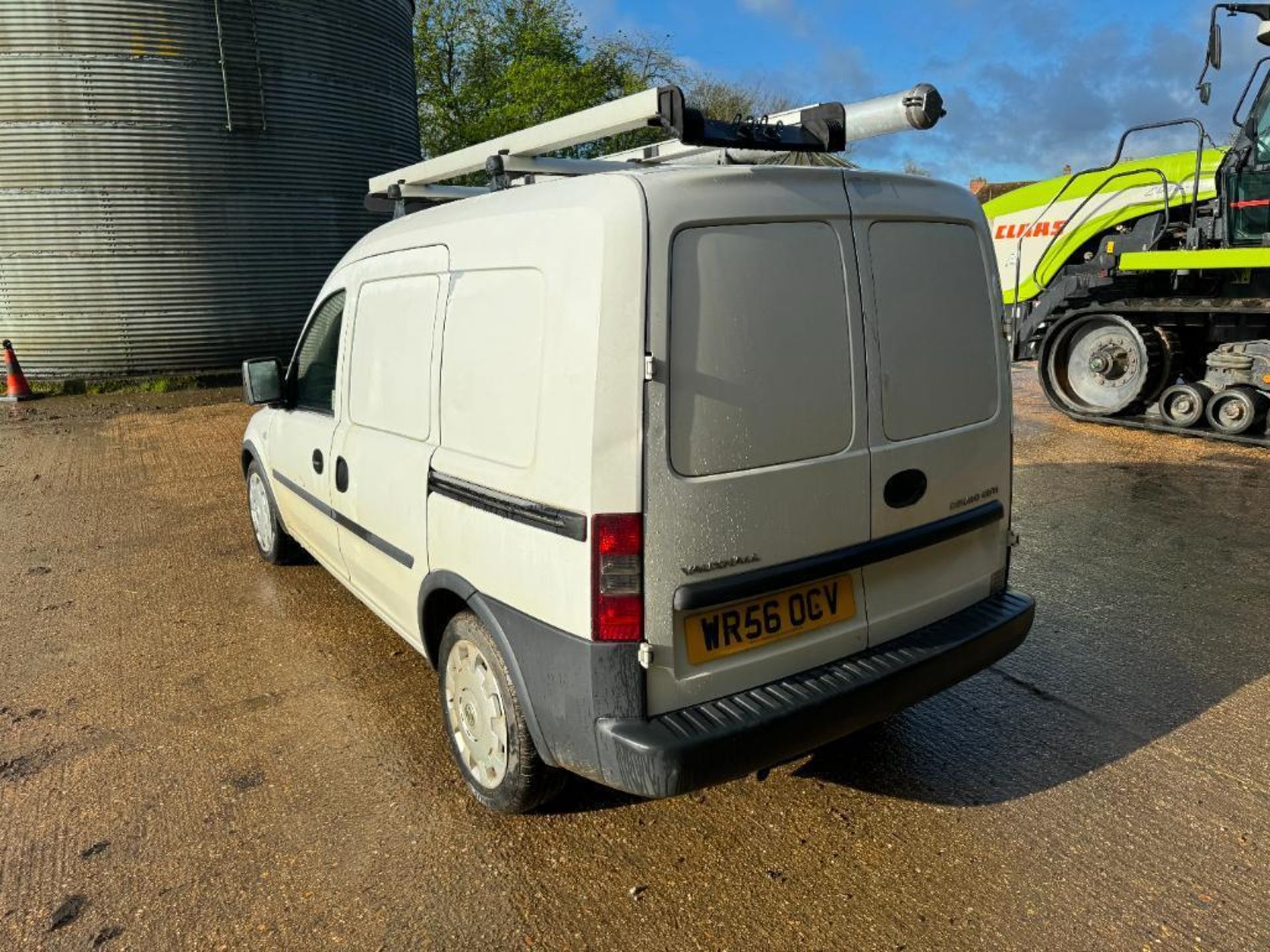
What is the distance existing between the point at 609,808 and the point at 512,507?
1.12m

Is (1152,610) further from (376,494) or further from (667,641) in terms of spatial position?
(376,494)

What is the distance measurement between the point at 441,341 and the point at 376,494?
753mm

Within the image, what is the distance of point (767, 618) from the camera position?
2488 millimetres

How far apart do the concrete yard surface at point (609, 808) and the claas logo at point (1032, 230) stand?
21.2 ft

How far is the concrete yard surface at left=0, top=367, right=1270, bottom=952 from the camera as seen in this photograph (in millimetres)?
2381

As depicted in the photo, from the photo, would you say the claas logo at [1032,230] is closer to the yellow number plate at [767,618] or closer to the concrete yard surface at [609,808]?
the concrete yard surface at [609,808]

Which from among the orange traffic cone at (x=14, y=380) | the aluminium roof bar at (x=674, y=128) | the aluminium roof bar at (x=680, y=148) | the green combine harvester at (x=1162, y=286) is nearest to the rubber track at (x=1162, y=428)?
the green combine harvester at (x=1162, y=286)

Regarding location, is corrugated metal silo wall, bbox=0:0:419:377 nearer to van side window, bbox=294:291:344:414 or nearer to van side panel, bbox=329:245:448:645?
van side window, bbox=294:291:344:414

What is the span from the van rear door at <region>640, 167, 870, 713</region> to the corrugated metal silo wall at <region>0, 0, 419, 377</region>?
1239 centimetres

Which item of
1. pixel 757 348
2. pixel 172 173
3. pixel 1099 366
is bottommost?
pixel 1099 366

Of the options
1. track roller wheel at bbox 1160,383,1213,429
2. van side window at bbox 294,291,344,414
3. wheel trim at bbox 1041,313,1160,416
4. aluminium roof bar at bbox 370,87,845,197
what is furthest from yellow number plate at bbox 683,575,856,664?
wheel trim at bbox 1041,313,1160,416

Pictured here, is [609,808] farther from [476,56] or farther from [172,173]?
[476,56]

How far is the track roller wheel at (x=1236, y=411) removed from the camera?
313 inches

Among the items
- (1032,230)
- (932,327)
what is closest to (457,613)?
(932,327)
